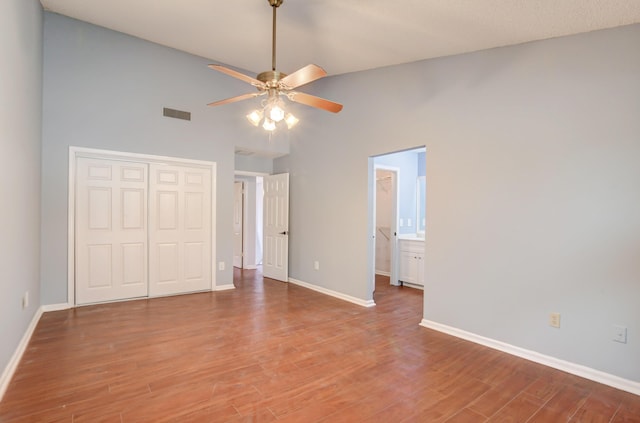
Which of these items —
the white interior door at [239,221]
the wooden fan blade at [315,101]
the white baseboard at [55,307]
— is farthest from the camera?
the white interior door at [239,221]

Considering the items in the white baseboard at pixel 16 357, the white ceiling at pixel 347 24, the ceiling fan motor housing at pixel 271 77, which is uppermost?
the white ceiling at pixel 347 24

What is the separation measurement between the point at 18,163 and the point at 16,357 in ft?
5.29

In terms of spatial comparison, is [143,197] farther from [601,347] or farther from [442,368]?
[601,347]

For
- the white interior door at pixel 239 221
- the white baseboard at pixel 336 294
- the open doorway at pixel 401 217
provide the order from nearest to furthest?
the white baseboard at pixel 336 294 < the open doorway at pixel 401 217 < the white interior door at pixel 239 221

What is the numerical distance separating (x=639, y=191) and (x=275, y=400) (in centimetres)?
308

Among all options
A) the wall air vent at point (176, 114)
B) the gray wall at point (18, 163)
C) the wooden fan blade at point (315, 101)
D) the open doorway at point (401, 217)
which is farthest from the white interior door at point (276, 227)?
the gray wall at point (18, 163)

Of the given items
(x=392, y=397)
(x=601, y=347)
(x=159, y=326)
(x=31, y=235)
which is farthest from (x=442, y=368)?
(x=31, y=235)

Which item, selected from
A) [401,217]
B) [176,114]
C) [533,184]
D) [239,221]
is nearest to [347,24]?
[533,184]

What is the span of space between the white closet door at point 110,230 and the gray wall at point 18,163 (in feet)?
1.74

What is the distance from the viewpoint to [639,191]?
241cm

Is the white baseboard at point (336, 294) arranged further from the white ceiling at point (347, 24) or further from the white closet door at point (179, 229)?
the white ceiling at point (347, 24)

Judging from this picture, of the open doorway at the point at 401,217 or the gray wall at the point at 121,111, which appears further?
the open doorway at the point at 401,217

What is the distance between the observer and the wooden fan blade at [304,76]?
7.35ft

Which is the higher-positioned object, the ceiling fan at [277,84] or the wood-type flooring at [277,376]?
the ceiling fan at [277,84]
